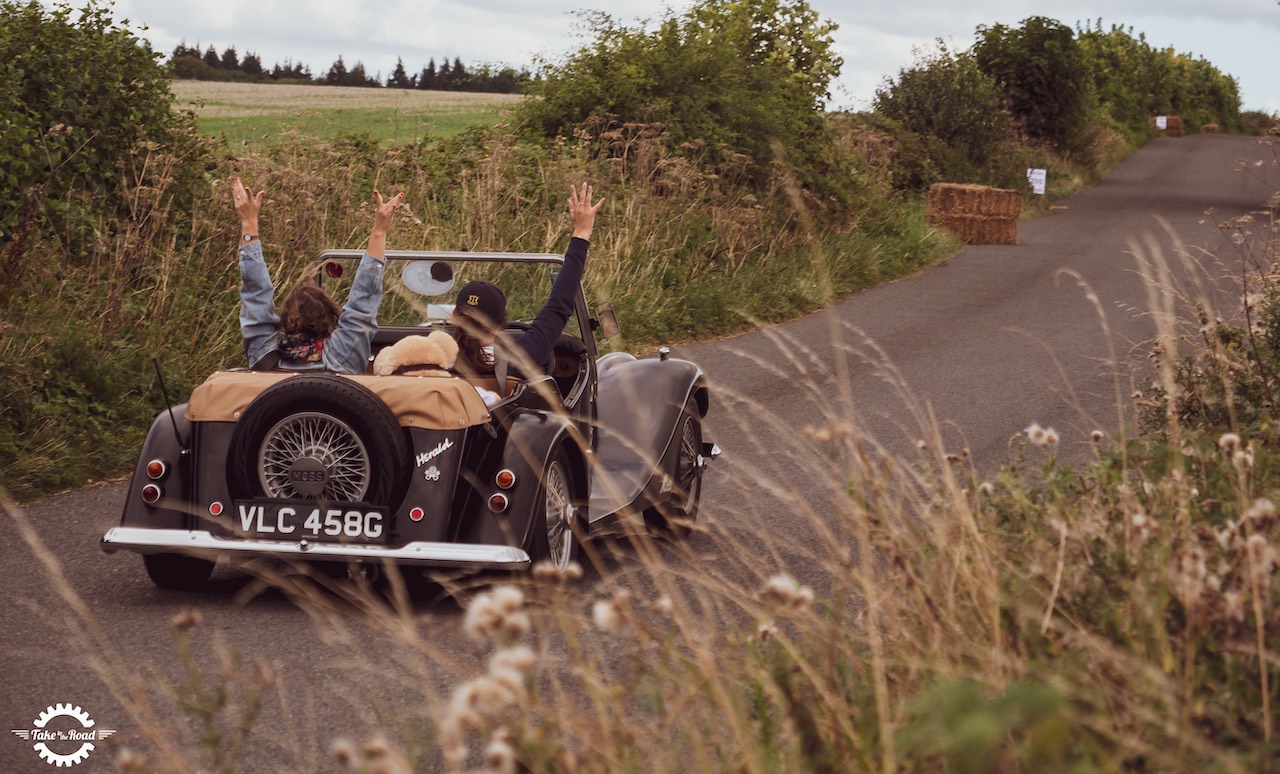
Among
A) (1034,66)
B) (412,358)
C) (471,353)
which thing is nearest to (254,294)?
(412,358)

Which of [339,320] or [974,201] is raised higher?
[339,320]

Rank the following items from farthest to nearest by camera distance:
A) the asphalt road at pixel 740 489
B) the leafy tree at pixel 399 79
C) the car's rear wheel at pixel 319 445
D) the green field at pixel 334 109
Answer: the leafy tree at pixel 399 79 < the green field at pixel 334 109 < the car's rear wheel at pixel 319 445 < the asphalt road at pixel 740 489

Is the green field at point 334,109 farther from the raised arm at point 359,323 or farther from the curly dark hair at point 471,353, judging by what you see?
the curly dark hair at point 471,353

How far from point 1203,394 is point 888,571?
348 cm

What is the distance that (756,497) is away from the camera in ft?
27.2

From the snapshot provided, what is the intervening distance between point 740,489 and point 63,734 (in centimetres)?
450

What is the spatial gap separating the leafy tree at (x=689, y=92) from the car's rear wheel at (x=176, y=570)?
11.8m

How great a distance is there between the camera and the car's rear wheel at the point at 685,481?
24.1 ft

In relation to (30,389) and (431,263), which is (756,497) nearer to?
(431,263)

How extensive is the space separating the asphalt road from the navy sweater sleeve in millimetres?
909

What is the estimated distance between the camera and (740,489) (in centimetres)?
849

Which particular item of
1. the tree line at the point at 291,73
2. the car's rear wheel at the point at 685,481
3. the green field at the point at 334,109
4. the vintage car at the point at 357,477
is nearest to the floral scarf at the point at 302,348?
the vintage car at the point at 357,477

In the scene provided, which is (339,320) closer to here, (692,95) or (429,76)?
(692,95)

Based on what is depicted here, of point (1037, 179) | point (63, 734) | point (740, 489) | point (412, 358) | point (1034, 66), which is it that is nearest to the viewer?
point (63, 734)
